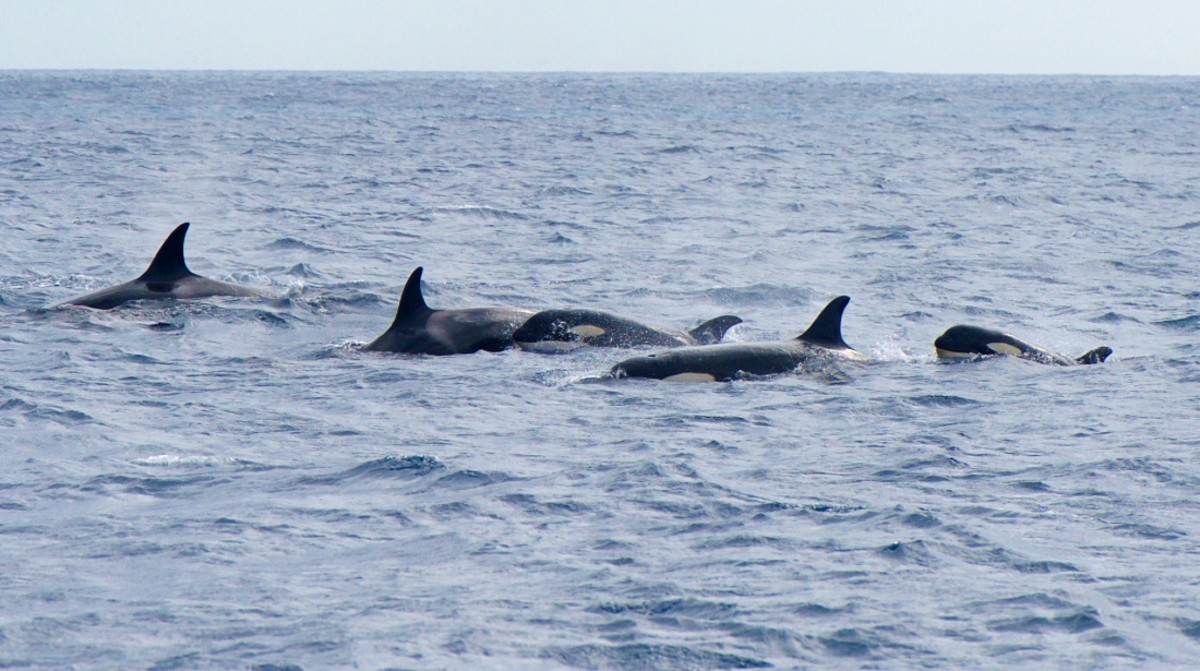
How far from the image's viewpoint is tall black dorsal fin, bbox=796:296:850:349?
1435 centimetres

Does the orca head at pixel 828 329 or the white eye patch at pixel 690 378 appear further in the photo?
the orca head at pixel 828 329

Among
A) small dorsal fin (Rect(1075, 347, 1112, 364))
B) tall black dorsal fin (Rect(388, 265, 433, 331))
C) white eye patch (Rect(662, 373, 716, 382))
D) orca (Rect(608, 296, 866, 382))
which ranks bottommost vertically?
Result: small dorsal fin (Rect(1075, 347, 1112, 364))

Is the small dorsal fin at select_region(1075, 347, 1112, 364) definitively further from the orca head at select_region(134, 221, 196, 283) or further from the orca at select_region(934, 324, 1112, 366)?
the orca head at select_region(134, 221, 196, 283)

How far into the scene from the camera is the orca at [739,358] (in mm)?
13719

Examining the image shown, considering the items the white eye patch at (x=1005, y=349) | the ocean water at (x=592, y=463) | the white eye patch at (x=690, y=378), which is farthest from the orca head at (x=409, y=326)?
the white eye patch at (x=1005, y=349)

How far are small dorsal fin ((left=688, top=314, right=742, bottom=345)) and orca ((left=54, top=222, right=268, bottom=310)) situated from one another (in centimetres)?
585

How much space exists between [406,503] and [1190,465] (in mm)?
5254

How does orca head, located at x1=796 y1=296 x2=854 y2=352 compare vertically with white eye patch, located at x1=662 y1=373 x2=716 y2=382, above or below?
above

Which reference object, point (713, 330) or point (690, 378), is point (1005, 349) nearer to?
point (713, 330)

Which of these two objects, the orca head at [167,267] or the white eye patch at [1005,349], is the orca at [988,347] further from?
the orca head at [167,267]

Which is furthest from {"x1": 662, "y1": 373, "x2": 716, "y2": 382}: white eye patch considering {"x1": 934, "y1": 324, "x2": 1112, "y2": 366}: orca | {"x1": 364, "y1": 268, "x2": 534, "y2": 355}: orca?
{"x1": 934, "y1": 324, "x2": 1112, "y2": 366}: orca

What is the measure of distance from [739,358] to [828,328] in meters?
1.06

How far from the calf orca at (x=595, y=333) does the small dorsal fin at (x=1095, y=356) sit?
3195mm

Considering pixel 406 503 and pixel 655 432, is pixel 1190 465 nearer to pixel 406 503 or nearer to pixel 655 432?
pixel 655 432
